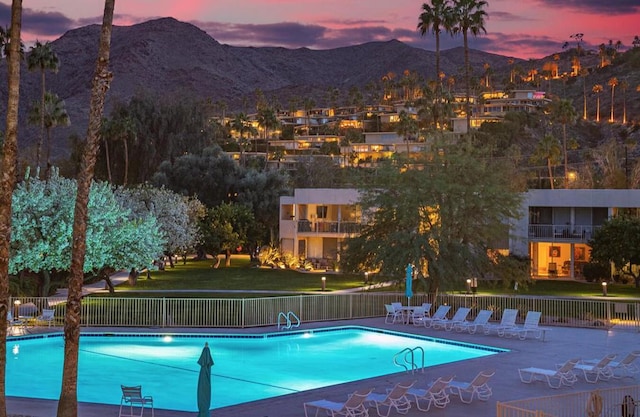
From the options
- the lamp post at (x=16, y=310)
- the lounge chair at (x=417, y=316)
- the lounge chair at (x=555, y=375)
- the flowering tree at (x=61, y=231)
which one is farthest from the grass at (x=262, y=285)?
the lounge chair at (x=555, y=375)

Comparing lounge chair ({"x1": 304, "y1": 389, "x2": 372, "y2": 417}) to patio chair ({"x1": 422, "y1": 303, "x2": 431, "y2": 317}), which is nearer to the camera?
lounge chair ({"x1": 304, "y1": 389, "x2": 372, "y2": 417})

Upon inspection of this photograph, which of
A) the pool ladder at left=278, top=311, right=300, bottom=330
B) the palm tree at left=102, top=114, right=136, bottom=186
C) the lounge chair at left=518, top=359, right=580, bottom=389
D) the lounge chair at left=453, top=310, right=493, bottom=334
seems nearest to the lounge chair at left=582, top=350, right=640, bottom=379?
the lounge chair at left=518, top=359, right=580, bottom=389

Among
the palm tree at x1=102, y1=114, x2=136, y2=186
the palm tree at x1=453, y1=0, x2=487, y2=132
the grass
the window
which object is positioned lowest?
the grass

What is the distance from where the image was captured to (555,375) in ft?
67.2

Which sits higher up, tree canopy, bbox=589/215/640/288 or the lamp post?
tree canopy, bbox=589/215/640/288

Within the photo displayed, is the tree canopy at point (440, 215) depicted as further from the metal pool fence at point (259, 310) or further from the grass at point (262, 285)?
the grass at point (262, 285)

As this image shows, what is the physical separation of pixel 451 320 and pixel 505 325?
1999 mm

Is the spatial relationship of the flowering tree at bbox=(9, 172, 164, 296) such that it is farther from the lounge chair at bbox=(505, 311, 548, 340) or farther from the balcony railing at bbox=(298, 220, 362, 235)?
the balcony railing at bbox=(298, 220, 362, 235)

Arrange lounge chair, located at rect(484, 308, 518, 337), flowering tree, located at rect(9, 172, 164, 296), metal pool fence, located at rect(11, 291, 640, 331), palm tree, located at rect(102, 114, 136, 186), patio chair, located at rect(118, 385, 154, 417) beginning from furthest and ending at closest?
palm tree, located at rect(102, 114, 136, 186) < flowering tree, located at rect(9, 172, 164, 296) < metal pool fence, located at rect(11, 291, 640, 331) < lounge chair, located at rect(484, 308, 518, 337) < patio chair, located at rect(118, 385, 154, 417)

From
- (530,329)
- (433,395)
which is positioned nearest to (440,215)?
(530,329)

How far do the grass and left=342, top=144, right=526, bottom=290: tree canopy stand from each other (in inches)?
189

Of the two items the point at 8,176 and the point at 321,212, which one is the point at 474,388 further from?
the point at 321,212

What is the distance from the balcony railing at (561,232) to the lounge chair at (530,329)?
23.8m

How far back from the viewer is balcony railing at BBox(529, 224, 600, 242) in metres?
51.1
